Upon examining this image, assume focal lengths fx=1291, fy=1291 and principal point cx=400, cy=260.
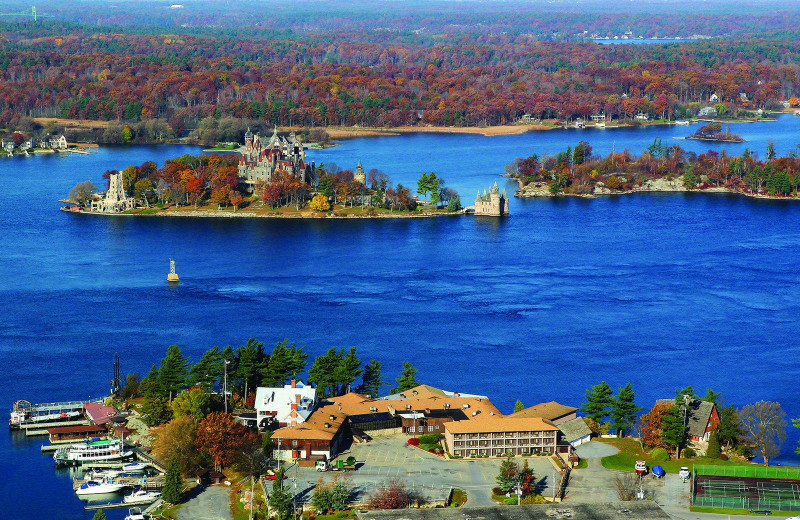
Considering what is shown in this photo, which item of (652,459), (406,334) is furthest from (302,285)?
(652,459)

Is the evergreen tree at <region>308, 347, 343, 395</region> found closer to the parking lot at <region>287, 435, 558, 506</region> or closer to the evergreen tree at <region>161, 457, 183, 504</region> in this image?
the parking lot at <region>287, 435, 558, 506</region>

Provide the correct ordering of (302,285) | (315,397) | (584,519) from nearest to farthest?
(584,519) < (315,397) < (302,285)

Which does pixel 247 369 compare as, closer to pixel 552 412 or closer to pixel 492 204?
pixel 552 412

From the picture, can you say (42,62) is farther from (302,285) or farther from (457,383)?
(457,383)

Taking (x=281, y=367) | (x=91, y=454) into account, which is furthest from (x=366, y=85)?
(x=91, y=454)

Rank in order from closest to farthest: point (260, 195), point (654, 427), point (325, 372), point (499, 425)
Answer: point (499, 425)
point (654, 427)
point (325, 372)
point (260, 195)

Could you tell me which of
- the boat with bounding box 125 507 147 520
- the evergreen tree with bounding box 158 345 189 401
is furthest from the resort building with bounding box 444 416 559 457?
the evergreen tree with bounding box 158 345 189 401
